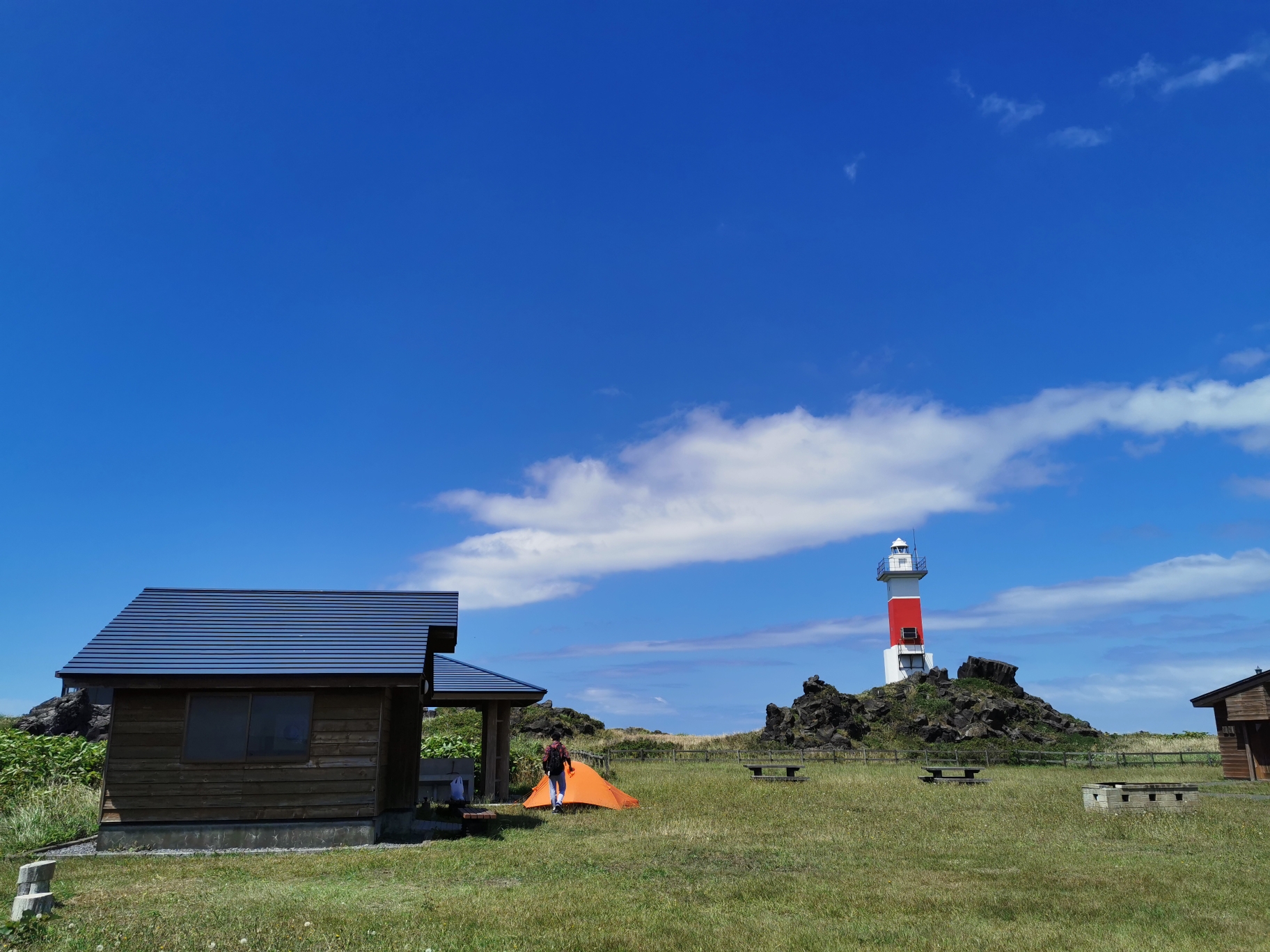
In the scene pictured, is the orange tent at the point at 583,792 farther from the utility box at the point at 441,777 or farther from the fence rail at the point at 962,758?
the fence rail at the point at 962,758

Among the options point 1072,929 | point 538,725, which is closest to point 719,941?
point 1072,929

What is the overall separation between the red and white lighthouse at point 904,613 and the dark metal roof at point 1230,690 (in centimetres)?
3467

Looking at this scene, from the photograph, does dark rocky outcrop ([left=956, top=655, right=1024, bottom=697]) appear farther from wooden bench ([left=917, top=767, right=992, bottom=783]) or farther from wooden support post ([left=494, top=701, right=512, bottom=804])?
wooden support post ([left=494, top=701, right=512, bottom=804])

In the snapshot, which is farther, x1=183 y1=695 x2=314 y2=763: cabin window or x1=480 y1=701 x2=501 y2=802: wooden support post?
x1=480 y1=701 x2=501 y2=802: wooden support post

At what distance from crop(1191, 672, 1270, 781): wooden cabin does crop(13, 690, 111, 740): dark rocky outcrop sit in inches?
1706

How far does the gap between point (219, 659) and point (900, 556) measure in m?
62.3

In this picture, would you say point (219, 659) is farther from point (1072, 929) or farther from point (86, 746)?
point (1072, 929)

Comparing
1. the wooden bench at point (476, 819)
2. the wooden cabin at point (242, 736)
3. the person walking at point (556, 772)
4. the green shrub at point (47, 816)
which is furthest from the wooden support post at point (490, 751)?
the green shrub at point (47, 816)

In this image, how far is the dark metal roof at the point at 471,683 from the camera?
69.4 ft

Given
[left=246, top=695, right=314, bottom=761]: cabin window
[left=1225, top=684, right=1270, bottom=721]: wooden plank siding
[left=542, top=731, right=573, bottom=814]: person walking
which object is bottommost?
[left=542, top=731, right=573, bottom=814]: person walking

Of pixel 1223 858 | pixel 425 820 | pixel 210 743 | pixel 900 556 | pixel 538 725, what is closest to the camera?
pixel 1223 858

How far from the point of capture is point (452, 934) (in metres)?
8.88

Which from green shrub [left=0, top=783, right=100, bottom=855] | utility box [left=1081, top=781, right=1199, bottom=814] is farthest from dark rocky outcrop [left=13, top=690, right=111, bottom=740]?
utility box [left=1081, top=781, right=1199, bottom=814]

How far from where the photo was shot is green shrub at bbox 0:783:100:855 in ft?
50.4
